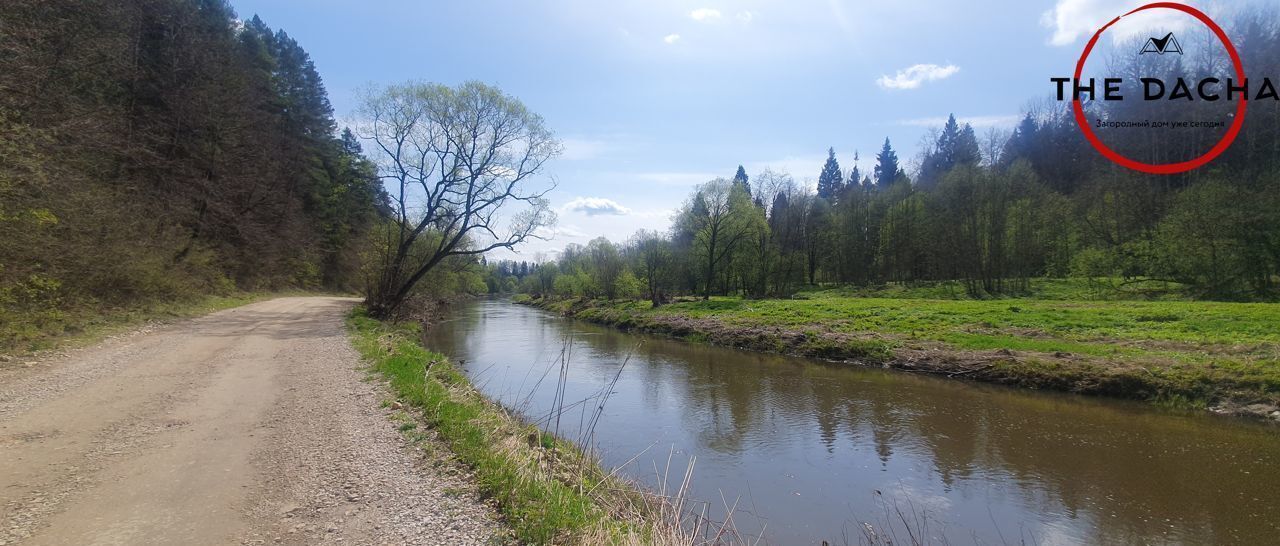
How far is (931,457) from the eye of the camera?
29.1 feet

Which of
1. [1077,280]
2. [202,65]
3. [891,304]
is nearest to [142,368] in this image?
[202,65]

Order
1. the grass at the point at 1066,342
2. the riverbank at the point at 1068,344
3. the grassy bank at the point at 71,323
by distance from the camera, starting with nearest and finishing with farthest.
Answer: the grassy bank at the point at 71,323 < the riverbank at the point at 1068,344 < the grass at the point at 1066,342

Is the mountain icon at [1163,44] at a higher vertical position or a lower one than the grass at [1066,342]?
higher

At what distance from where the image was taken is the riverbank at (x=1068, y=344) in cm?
1161

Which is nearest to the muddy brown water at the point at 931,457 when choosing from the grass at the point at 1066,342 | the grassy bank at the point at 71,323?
the grass at the point at 1066,342

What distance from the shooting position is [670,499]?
655 cm

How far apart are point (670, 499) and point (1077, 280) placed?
34961mm

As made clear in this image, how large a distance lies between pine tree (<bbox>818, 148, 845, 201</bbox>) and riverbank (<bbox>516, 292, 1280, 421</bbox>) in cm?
4678

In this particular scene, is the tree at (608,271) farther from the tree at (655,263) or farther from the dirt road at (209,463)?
the dirt road at (209,463)

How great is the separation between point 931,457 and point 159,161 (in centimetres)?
3100

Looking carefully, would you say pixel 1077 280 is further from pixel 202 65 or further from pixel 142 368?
pixel 202 65

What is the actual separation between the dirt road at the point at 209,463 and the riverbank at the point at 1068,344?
1530cm

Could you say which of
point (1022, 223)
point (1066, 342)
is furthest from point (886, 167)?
point (1066, 342)

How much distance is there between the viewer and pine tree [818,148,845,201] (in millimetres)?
70438
